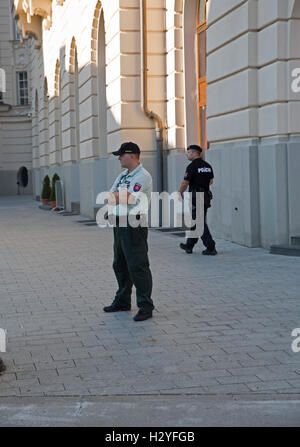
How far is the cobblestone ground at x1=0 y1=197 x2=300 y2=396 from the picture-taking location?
5113 millimetres

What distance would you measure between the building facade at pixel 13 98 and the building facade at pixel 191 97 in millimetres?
13785

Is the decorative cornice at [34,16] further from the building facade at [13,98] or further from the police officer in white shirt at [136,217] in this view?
the police officer in white shirt at [136,217]

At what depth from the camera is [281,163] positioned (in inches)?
440

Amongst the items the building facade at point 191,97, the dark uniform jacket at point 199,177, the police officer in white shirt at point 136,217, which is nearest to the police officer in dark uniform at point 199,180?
the dark uniform jacket at point 199,177

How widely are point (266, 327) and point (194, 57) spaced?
34.3ft

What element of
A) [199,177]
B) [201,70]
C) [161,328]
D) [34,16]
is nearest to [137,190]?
[161,328]

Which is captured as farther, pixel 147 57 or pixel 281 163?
pixel 147 57

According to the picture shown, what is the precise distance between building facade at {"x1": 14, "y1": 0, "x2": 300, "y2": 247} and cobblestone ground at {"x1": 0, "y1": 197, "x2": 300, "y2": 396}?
1.26 metres

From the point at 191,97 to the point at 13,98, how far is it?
2714 centimetres

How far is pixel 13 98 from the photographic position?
136ft

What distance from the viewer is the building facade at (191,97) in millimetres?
11188

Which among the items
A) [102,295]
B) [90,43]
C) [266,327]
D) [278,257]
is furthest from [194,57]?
[266,327]

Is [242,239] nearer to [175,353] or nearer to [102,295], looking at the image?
[102,295]

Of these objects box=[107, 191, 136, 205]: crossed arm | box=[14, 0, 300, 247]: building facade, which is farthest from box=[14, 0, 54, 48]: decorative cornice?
box=[107, 191, 136, 205]: crossed arm
